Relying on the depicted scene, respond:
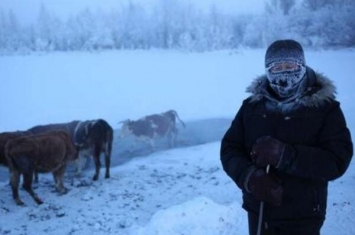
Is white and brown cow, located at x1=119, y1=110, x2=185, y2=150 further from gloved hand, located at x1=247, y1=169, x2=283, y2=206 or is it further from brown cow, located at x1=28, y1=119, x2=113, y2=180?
gloved hand, located at x1=247, y1=169, x2=283, y2=206

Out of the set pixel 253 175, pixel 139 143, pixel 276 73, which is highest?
pixel 276 73

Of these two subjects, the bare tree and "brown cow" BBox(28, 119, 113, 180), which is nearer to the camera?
"brown cow" BBox(28, 119, 113, 180)

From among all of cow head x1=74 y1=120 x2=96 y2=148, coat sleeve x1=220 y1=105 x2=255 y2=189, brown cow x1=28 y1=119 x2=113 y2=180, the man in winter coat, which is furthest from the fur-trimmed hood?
cow head x1=74 y1=120 x2=96 y2=148

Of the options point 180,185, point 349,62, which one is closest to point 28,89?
point 180,185

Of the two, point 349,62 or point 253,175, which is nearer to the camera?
point 253,175

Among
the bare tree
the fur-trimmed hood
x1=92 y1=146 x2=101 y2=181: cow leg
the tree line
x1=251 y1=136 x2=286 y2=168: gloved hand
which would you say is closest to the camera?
x1=251 y1=136 x2=286 y2=168: gloved hand

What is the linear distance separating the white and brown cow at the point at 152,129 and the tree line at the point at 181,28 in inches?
158

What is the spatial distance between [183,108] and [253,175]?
1152 cm

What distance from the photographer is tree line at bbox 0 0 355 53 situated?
9914 millimetres

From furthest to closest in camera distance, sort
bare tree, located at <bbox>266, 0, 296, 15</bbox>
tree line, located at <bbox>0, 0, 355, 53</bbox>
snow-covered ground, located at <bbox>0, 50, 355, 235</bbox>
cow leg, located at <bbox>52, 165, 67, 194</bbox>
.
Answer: bare tree, located at <bbox>266, 0, 296, 15</bbox>
tree line, located at <bbox>0, 0, 355, 53</bbox>
cow leg, located at <bbox>52, 165, 67, 194</bbox>
snow-covered ground, located at <bbox>0, 50, 355, 235</bbox>

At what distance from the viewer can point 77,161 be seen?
25.4 feet

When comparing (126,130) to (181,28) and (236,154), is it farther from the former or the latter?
(236,154)

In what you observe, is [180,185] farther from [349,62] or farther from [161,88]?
[161,88]

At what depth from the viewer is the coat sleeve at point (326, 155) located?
1.88 metres
